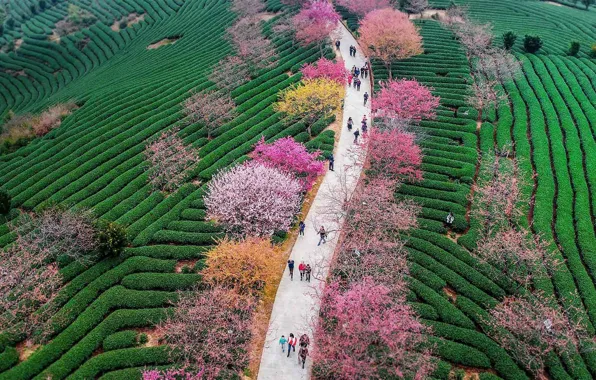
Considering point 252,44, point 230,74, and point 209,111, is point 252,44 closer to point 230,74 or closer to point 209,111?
point 230,74

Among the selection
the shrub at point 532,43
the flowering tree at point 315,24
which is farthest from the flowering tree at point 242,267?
the shrub at point 532,43

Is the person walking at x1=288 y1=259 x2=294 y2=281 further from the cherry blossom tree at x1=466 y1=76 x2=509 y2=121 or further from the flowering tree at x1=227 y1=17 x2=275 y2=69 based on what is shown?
the flowering tree at x1=227 y1=17 x2=275 y2=69

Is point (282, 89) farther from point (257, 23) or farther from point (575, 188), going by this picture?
point (575, 188)

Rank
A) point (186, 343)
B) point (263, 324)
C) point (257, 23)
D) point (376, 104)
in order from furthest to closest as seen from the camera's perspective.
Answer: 1. point (257, 23)
2. point (376, 104)
3. point (263, 324)
4. point (186, 343)

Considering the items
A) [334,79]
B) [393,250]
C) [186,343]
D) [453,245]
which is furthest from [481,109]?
[186,343]

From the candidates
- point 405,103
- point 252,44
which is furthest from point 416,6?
point 405,103

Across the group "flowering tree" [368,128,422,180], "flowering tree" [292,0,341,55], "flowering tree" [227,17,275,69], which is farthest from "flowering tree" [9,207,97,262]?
"flowering tree" [292,0,341,55]
